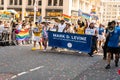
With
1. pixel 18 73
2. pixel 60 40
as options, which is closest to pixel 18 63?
pixel 18 73

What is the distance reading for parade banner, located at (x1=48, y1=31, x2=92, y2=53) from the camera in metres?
21.3

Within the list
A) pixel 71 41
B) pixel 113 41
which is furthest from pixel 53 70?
pixel 71 41

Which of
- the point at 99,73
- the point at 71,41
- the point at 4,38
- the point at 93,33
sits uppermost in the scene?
the point at 93,33

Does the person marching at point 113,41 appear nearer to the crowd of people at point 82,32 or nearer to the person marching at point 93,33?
the crowd of people at point 82,32

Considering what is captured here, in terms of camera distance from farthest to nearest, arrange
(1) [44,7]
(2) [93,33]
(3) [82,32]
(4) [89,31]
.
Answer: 1. (1) [44,7]
2. (3) [82,32]
3. (4) [89,31]
4. (2) [93,33]

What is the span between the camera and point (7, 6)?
89500mm

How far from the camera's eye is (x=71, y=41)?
869 inches

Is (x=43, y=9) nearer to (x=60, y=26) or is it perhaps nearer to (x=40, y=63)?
(x=60, y=26)

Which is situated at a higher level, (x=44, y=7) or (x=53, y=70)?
(x=44, y=7)

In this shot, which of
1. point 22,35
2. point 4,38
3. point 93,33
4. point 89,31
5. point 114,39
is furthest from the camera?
point 22,35

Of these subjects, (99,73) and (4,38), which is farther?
(4,38)

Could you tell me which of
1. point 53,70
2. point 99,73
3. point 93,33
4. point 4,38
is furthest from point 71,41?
point 99,73

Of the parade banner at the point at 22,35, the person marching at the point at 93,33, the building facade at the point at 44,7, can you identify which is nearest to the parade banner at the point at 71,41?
the person marching at the point at 93,33

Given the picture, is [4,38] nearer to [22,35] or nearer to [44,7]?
[22,35]
